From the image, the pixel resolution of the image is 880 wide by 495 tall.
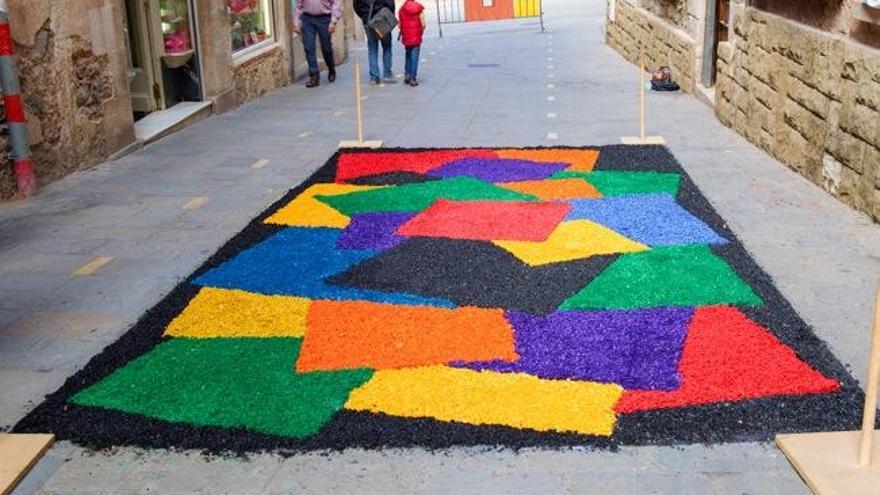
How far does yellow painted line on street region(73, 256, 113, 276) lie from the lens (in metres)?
6.61

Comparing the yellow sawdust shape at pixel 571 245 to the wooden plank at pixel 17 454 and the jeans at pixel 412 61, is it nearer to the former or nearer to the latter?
the wooden plank at pixel 17 454

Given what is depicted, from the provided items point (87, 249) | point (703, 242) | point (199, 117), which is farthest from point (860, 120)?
point (199, 117)

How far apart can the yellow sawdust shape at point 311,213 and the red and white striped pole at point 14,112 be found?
2.47m

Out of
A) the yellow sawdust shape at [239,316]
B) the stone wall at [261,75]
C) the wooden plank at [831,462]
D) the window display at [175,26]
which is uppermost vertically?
the window display at [175,26]

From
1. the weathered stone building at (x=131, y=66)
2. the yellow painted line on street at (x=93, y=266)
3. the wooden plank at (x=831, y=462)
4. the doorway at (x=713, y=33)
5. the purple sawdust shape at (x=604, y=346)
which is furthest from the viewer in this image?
the doorway at (x=713, y=33)

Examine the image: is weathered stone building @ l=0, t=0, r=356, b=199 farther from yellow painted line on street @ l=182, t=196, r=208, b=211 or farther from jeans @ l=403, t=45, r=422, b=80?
jeans @ l=403, t=45, r=422, b=80

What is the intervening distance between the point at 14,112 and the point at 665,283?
5.95m

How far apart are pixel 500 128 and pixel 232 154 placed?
3375 millimetres

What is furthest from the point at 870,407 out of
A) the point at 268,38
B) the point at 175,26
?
the point at 268,38

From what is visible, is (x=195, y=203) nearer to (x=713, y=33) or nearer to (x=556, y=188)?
(x=556, y=188)

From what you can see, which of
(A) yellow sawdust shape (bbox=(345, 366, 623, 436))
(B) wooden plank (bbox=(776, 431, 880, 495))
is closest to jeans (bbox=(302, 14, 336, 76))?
(A) yellow sawdust shape (bbox=(345, 366, 623, 436))

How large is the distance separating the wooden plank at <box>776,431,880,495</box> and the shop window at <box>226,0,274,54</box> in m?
12.3

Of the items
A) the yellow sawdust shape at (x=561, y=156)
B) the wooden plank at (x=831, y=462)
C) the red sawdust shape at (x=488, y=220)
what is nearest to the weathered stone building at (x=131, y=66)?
the red sawdust shape at (x=488, y=220)

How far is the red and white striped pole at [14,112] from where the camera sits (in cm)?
831
